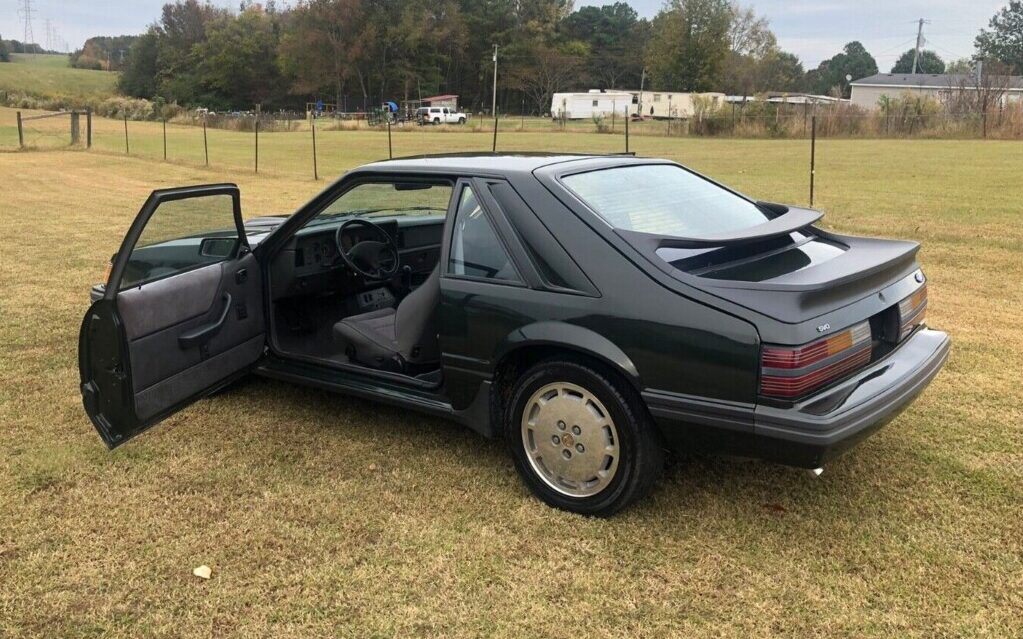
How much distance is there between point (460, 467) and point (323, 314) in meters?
1.41

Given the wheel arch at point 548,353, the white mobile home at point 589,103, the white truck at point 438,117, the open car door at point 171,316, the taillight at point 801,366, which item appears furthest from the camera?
the white mobile home at point 589,103

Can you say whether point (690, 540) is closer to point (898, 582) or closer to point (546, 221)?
point (898, 582)

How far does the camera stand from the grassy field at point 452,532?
2.61 metres

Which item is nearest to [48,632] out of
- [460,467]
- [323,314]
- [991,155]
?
[460,467]

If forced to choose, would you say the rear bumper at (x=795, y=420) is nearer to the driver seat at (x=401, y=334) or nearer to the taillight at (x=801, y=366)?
the taillight at (x=801, y=366)

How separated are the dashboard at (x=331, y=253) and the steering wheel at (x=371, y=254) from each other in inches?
2.4

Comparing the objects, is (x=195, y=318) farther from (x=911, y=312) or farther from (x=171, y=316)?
(x=911, y=312)

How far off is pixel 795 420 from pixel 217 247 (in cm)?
290

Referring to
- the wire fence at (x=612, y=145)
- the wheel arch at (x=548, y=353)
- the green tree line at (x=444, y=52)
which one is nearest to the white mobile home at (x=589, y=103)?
the green tree line at (x=444, y=52)

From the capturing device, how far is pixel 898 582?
2.73 metres

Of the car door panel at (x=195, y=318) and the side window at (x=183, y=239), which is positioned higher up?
the side window at (x=183, y=239)

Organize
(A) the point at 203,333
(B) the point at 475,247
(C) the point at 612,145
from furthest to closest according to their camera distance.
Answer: (C) the point at 612,145
(A) the point at 203,333
(B) the point at 475,247

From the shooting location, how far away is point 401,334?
375 centimetres

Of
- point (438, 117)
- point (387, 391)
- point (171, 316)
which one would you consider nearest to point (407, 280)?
point (387, 391)
